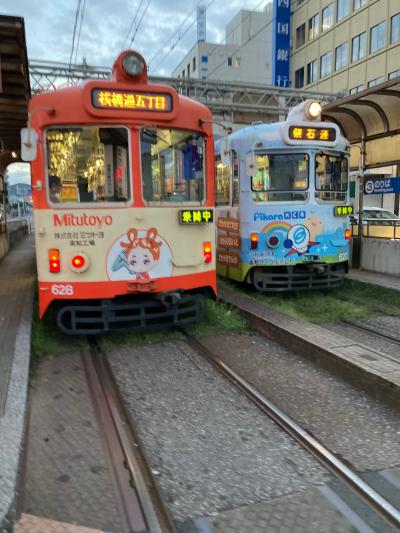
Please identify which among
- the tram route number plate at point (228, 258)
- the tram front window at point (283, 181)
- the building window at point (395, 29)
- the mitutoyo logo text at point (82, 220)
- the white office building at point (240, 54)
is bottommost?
the tram route number plate at point (228, 258)

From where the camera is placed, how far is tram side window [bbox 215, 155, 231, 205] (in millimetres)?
9195

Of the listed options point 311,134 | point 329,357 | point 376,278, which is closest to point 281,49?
point 376,278

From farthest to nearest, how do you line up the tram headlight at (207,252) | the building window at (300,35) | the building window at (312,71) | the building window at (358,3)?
the building window at (300,35), the building window at (312,71), the building window at (358,3), the tram headlight at (207,252)

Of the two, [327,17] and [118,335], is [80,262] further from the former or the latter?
[327,17]

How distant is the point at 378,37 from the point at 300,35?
1041 centimetres

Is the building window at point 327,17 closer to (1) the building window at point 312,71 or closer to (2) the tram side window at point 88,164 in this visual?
(1) the building window at point 312,71

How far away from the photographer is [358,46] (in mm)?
33094

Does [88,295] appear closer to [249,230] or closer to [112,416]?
[112,416]

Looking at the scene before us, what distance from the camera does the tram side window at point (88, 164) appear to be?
218 inches

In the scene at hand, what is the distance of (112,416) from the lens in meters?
4.19

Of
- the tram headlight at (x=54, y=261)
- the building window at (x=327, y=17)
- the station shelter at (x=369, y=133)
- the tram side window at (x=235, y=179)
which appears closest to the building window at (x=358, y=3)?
the building window at (x=327, y=17)

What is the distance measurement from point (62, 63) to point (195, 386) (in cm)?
1693

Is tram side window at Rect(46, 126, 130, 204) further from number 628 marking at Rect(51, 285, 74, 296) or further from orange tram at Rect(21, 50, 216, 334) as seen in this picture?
number 628 marking at Rect(51, 285, 74, 296)

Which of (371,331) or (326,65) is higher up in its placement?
(326,65)
